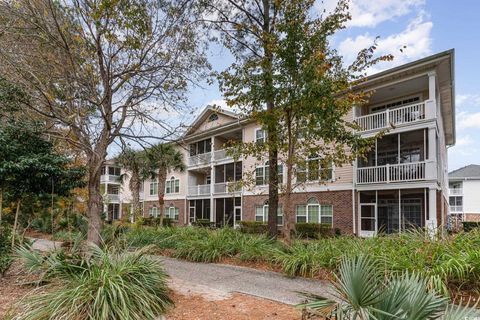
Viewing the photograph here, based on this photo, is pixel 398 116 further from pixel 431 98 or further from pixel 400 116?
pixel 431 98

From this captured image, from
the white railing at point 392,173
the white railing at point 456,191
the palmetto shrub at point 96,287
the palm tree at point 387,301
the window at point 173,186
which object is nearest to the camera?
the palm tree at point 387,301

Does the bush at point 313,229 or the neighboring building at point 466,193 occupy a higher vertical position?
the neighboring building at point 466,193

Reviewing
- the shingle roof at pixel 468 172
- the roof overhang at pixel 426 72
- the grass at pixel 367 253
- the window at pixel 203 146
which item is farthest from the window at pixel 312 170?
the shingle roof at pixel 468 172

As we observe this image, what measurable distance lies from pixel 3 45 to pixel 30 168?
11.3 ft

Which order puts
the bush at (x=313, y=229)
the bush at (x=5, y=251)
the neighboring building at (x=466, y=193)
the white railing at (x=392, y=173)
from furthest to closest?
the neighboring building at (x=466, y=193) → the bush at (x=313, y=229) → the white railing at (x=392, y=173) → the bush at (x=5, y=251)

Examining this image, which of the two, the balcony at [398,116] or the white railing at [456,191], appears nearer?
the balcony at [398,116]

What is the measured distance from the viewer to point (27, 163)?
8.55 meters

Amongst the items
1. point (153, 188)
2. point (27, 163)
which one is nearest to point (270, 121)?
point (27, 163)

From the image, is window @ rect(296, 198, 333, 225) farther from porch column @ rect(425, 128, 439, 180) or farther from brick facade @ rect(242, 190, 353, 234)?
porch column @ rect(425, 128, 439, 180)

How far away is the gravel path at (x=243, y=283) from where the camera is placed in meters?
7.09

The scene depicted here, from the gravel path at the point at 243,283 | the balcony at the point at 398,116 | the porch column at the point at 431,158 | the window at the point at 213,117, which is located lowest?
the gravel path at the point at 243,283

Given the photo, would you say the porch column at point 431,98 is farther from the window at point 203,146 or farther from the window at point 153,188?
the window at point 153,188

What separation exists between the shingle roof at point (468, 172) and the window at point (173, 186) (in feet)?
124

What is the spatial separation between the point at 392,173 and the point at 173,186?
23827mm
